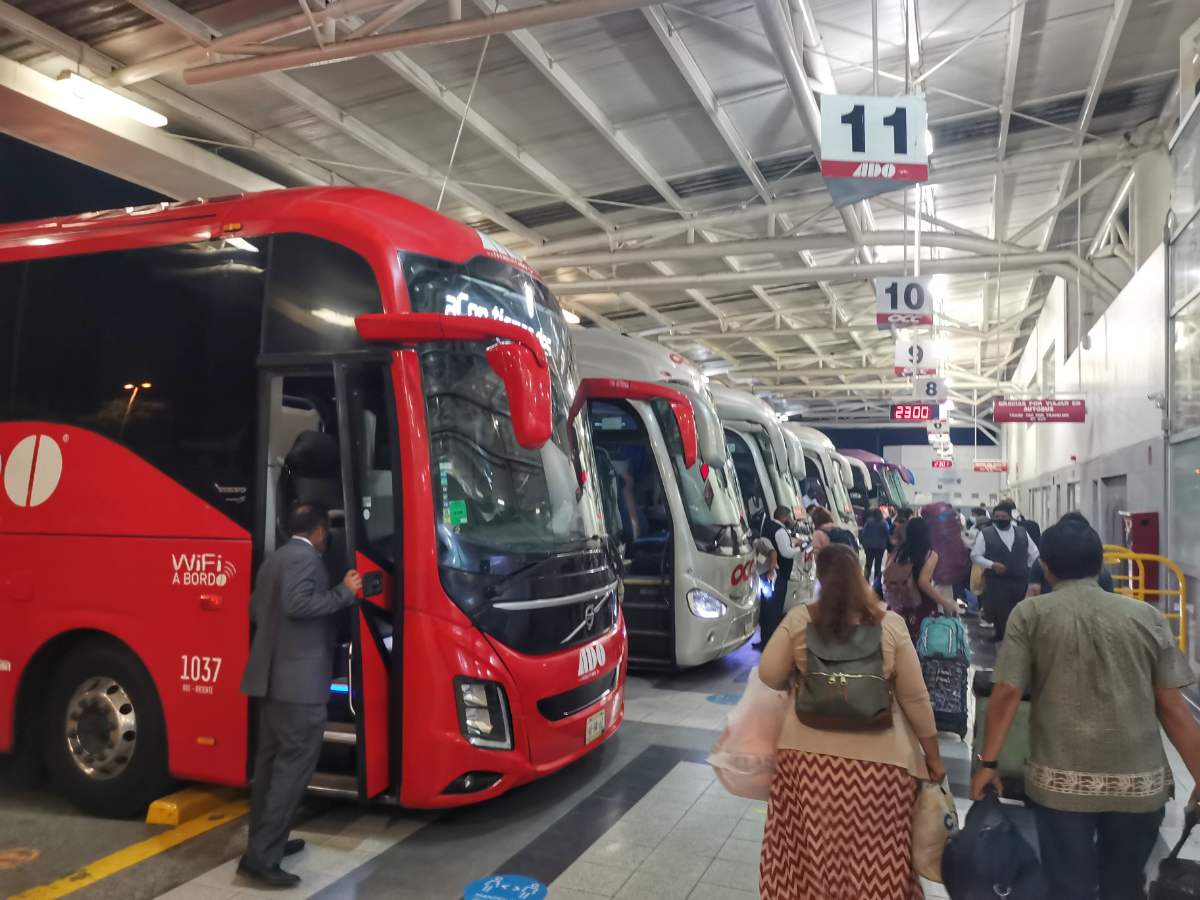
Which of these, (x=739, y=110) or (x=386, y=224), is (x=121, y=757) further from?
(x=739, y=110)

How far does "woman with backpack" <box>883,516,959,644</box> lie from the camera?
7547mm

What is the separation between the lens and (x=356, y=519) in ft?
15.8

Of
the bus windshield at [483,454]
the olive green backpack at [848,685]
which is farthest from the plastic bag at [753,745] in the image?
the bus windshield at [483,454]

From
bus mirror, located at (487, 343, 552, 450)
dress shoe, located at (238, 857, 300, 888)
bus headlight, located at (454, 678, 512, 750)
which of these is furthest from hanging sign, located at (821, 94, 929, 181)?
dress shoe, located at (238, 857, 300, 888)

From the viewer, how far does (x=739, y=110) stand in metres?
12.0

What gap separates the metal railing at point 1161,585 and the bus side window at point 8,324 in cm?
825

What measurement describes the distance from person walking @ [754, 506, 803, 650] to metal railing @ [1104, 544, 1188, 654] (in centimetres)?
304

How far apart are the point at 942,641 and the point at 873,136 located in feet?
14.1

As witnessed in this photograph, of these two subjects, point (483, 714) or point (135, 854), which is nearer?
point (135, 854)

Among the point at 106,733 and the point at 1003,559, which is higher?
the point at 1003,559

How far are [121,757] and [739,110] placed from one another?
10.1 m

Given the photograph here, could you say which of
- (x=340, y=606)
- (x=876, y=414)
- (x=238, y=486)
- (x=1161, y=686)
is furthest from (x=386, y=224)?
(x=876, y=414)

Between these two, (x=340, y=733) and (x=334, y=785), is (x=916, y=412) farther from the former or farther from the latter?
(x=334, y=785)

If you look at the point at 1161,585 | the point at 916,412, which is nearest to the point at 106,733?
the point at 1161,585
